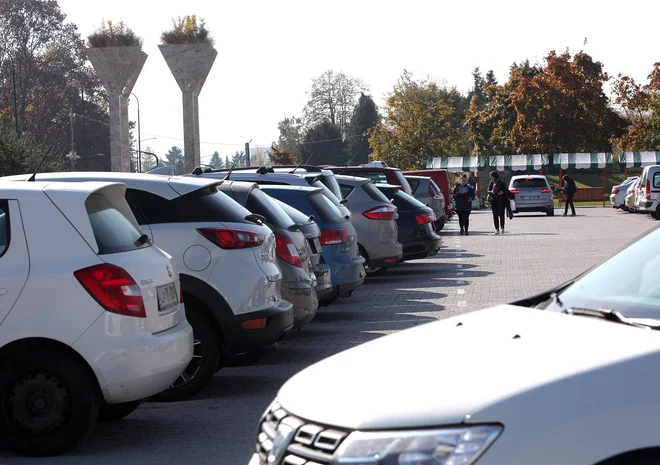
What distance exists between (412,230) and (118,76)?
17276 millimetres

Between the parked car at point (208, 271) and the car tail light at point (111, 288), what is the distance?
165cm

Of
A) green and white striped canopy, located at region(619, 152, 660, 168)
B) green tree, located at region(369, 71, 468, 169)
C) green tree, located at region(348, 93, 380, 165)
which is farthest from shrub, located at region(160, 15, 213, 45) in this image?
green tree, located at region(348, 93, 380, 165)

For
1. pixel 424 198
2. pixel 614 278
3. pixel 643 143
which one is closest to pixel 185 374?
pixel 614 278

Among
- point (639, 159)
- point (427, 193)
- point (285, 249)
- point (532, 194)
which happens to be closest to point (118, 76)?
point (427, 193)

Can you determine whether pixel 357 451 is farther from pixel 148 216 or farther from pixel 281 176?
pixel 281 176

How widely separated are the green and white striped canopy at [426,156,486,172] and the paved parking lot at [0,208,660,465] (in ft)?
143

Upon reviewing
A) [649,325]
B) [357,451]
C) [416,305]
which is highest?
[649,325]

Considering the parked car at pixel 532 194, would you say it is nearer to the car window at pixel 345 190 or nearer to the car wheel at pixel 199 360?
the car window at pixel 345 190

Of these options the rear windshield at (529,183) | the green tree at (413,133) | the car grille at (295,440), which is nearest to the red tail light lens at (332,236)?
the car grille at (295,440)

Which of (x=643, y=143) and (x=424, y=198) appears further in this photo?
(x=643, y=143)

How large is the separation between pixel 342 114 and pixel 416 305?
117m

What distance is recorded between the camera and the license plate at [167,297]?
6.75m

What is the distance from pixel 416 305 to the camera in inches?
563

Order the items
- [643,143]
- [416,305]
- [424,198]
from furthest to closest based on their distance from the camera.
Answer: [643,143] → [424,198] → [416,305]
